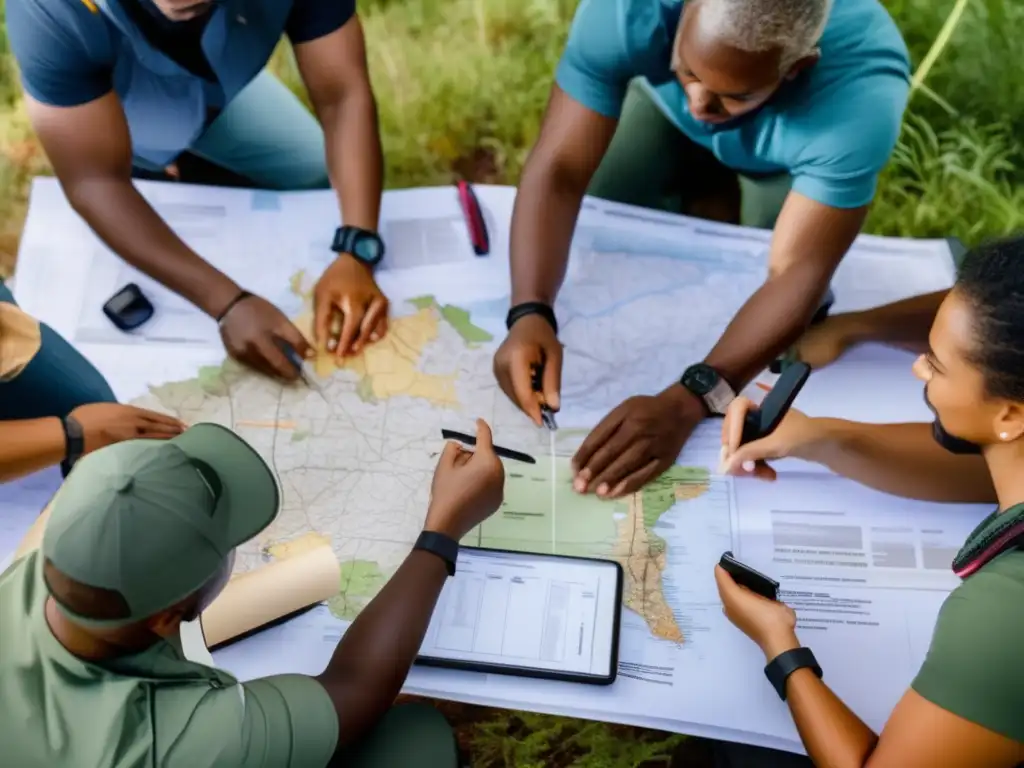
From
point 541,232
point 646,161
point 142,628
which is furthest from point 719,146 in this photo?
point 142,628

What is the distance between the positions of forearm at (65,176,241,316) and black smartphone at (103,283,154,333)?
0.14 ft

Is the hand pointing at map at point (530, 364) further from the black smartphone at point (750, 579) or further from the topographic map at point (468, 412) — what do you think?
the black smartphone at point (750, 579)

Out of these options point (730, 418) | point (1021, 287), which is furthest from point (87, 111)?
point (1021, 287)

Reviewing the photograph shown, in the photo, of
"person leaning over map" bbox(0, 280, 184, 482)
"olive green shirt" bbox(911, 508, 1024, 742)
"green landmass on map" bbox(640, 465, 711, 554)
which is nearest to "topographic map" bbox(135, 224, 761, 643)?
"green landmass on map" bbox(640, 465, 711, 554)

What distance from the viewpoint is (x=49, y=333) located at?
1.26 metres

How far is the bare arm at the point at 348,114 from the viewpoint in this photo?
5.00 ft

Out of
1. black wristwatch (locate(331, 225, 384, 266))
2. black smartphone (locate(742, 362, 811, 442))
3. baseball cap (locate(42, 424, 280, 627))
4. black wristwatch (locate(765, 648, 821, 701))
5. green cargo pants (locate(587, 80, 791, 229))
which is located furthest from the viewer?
green cargo pants (locate(587, 80, 791, 229))

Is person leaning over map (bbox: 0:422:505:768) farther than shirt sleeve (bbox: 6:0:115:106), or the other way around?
shirt sleeve (bbox: 6:0:115:106)

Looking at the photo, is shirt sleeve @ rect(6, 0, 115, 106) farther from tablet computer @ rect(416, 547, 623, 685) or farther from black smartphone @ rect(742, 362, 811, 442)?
black smartphone @ rect(742, 362, 811, 442)

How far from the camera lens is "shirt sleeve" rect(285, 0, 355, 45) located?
4.83ft

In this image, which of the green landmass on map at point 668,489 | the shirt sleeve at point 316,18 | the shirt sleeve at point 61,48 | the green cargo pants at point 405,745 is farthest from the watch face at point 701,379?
the shirt sleeve at point 61,48

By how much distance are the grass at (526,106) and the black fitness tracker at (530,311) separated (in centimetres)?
74

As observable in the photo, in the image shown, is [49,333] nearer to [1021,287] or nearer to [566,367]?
[566,367]

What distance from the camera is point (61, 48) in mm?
1267
